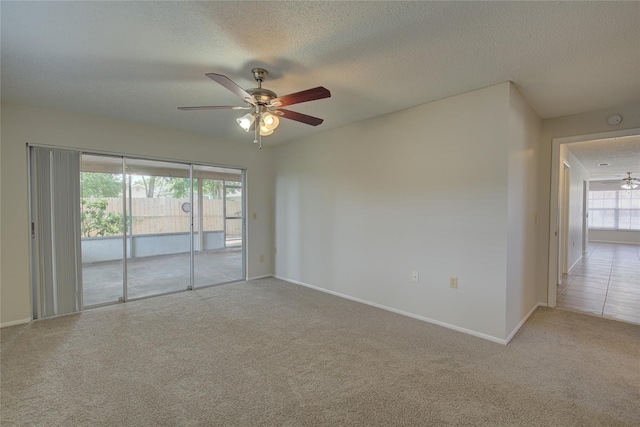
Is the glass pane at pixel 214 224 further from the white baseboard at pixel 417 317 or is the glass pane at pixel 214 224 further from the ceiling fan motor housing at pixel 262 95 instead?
the ceiling fan motor housing at pixel 262 95

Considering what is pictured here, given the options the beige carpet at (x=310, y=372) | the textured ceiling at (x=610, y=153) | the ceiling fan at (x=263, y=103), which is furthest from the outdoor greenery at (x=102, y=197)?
the textured ceiling at (x=610, y=153)

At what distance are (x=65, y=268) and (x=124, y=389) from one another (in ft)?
7.68

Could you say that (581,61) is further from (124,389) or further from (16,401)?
(16,401)

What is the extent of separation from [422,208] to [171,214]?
12.6 ft

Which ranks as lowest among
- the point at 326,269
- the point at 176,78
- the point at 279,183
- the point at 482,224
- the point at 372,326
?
the point at 372,326

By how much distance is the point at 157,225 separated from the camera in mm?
4598

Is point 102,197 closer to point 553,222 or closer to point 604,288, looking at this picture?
point 553,222

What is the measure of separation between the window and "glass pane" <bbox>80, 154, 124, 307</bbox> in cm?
1496

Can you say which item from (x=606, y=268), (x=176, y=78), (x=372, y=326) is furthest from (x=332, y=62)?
(x=606, y=268)

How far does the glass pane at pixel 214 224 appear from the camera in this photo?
477 centimetres

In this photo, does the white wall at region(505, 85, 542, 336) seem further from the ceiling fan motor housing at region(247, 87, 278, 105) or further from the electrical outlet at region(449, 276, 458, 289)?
the ceiling fan motor housing at region(247, 87, 278, 105)

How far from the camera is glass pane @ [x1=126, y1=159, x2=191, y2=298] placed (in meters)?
4.26

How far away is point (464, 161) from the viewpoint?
2.93 metres

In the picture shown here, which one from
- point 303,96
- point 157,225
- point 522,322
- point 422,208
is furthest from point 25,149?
point 522,322
